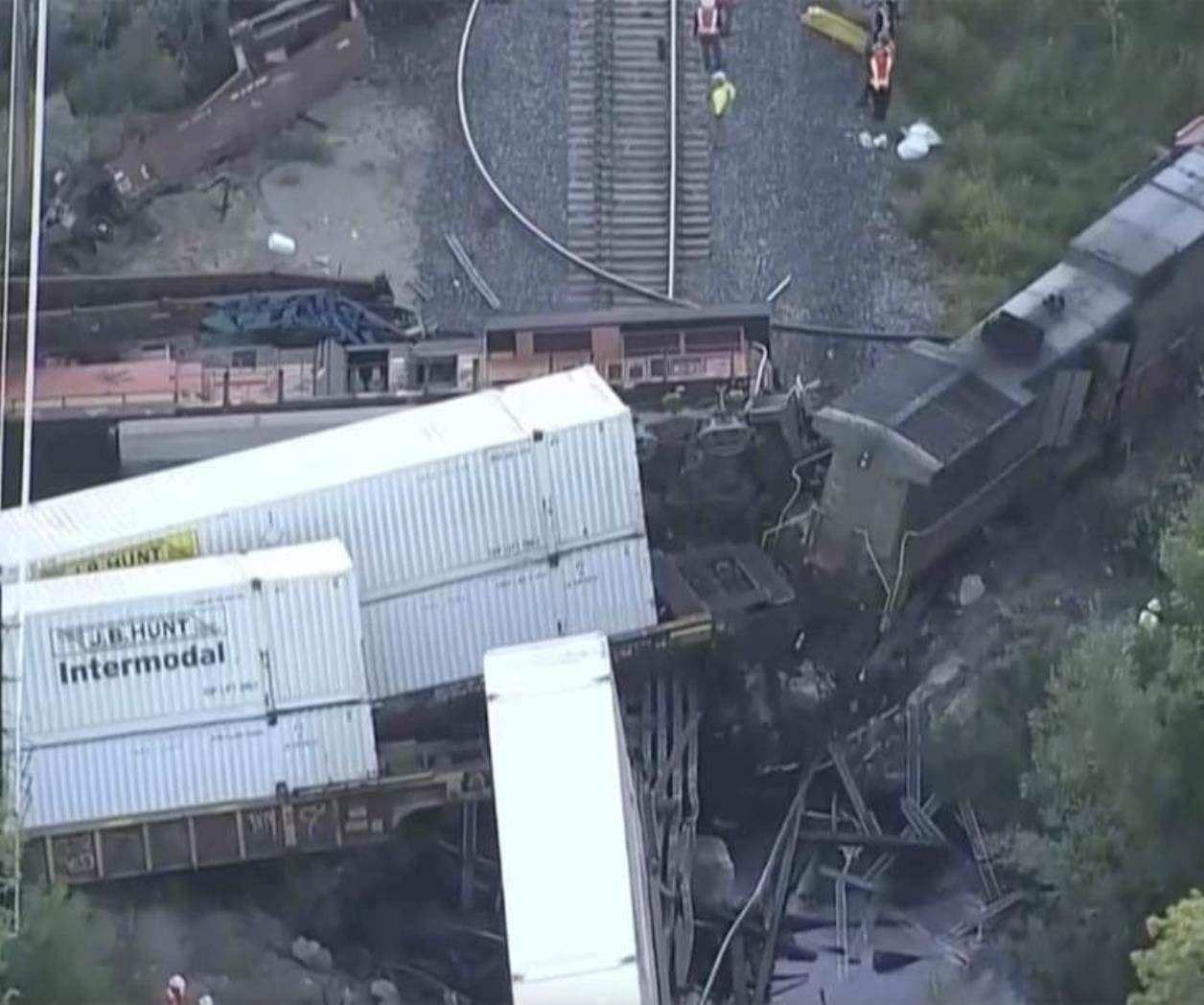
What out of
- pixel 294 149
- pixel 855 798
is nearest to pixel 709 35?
pixel 294 149

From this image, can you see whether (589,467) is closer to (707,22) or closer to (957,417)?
(957,417)

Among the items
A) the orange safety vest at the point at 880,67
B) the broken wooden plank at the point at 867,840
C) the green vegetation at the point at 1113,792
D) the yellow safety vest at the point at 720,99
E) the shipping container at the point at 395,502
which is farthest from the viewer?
the yellow safety vest at the point at 720,99

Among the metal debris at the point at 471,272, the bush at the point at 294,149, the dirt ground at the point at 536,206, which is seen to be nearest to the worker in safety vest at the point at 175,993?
the dirt ground at the point at 536,206

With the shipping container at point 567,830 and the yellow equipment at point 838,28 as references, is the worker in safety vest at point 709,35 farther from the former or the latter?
the shipping container at point 567,830

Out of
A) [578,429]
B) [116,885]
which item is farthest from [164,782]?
[578,429]

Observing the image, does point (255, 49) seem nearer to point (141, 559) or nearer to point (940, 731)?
point (141, 559)

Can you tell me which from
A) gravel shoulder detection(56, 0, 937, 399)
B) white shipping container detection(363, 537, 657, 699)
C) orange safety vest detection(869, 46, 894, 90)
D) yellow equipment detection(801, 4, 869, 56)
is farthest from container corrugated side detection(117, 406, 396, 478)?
yellow equipment detection(801, 4, 869, 56)
